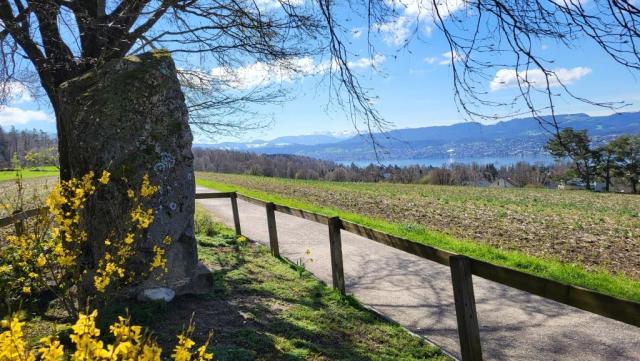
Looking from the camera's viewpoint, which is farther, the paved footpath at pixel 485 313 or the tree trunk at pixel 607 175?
the tree trunk at pixel 607 175

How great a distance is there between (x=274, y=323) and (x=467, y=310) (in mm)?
2264

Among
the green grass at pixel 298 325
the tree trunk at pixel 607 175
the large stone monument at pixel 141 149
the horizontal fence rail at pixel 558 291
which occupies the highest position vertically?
the large stone monument at pixel 141 149

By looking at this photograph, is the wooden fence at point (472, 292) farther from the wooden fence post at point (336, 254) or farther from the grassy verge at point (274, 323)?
the grassy verge at point (274, 323)

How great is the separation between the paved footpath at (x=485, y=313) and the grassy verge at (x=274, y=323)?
1.35 feet

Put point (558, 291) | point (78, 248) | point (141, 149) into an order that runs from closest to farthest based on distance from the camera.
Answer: point (558, 291) → point (78, 248) → point (141, 149)

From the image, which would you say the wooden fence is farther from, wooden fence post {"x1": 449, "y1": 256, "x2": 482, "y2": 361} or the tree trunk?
the tree trunk

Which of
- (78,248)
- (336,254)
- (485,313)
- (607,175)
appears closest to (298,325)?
(336,254)

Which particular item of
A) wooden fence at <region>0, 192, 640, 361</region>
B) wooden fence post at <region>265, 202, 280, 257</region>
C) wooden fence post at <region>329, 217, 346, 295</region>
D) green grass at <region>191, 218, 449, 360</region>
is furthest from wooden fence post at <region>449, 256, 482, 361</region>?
wooden fence post at <region>265, 202, 280, 257</region>

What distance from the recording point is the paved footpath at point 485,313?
4.71 meters

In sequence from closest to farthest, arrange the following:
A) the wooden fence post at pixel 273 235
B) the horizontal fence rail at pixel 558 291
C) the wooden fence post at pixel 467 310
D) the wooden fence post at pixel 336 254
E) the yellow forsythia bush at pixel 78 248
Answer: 1. the horizontal fence rail at pixel 558 291
2. the wooden fence post at pixel 467 310
3. the yellow forsythia bush at pixel 78 248
4. the wooden fence post at pixel 336 254
5. the wooden fence post at pixel 273 235

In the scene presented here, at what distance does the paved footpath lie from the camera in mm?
4707

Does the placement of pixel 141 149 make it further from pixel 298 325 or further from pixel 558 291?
pixel 558 291

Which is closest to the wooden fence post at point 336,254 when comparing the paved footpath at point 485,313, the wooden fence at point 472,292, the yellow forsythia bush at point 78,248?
the wooden fence at point 472,292

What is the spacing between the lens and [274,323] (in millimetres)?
5348
